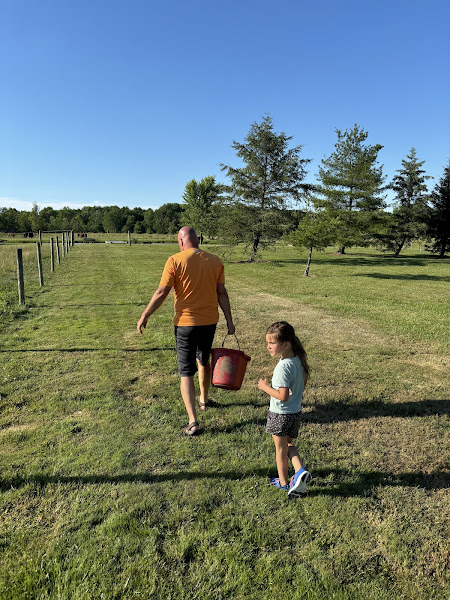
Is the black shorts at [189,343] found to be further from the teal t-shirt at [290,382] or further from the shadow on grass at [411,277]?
the shadow on grass at [411,277]

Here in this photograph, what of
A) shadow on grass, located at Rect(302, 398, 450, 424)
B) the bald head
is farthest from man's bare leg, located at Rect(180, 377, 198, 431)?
the bald head

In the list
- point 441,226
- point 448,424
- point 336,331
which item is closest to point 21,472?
point 448,424

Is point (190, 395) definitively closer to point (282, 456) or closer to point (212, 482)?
point (212, 482)

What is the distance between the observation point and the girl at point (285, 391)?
2.79m

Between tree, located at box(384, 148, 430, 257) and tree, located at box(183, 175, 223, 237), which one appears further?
tree, located at box(183, 175, 223, 237)

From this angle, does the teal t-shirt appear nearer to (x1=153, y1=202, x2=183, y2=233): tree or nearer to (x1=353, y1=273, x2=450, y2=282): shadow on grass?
(x1=353, y1=273, x2=450, y2=282): shadow on grass

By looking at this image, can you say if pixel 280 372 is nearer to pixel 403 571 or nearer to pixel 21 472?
pixel 403 571

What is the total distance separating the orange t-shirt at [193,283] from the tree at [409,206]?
3473 centimetres

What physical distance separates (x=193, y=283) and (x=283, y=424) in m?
1.62

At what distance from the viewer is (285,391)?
9.02 ft

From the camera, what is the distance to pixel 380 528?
99.3 inches

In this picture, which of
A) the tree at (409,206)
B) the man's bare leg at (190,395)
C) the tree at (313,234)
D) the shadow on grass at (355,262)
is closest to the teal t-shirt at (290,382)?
the man's bare leg at (190,395)

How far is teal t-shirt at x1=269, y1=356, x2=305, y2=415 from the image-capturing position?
9.16 ft

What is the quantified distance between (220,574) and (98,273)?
16.5 m
